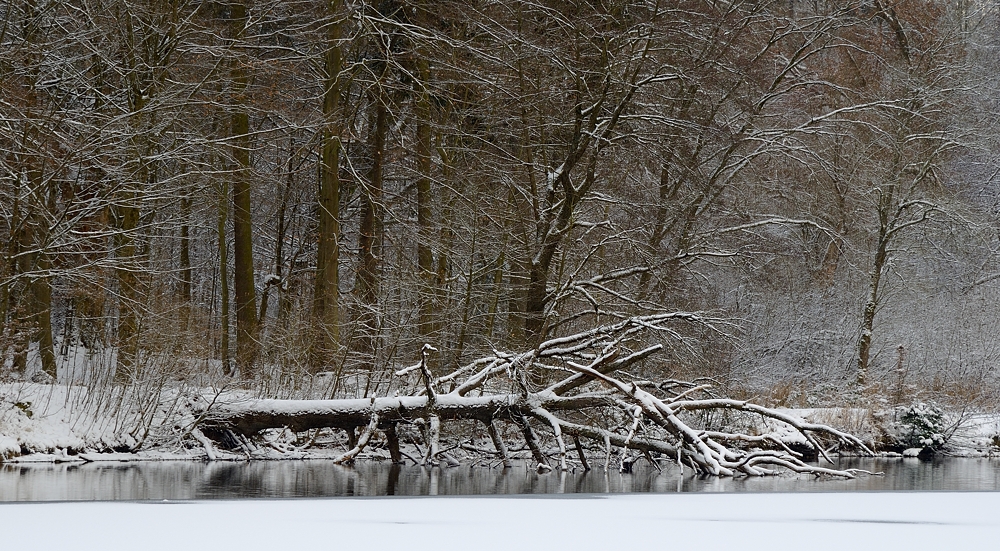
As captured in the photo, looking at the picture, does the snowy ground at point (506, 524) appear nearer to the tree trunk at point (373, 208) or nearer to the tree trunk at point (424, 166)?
the tree trunk at point (373, 208)

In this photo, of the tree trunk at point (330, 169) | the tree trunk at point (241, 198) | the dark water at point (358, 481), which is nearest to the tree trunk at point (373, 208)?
the tree trunk at point (330, 169)

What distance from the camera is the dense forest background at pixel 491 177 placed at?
48.3ft

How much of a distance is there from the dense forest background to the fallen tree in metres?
0.73

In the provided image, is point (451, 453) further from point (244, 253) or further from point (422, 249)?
point (244, 253)

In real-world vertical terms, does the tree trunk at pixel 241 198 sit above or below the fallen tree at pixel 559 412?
above

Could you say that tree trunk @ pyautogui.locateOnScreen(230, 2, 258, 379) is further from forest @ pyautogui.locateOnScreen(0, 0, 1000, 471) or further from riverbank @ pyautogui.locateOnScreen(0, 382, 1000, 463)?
riverbank @ pyautogui.locateOnScreen(0, 382, 1000, 463)

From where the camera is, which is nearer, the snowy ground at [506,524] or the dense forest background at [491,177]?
the snowy ground at [506,524]

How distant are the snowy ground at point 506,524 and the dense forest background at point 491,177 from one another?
5571 mm

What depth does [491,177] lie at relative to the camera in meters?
17.9

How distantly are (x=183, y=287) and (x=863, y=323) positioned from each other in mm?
15088

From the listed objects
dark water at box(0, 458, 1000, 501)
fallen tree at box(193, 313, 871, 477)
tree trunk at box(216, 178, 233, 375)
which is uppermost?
tree trunk at box(216, 178, 233, 375)

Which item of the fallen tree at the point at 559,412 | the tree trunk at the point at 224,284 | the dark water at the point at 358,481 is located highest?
the tree trunk at the point at 224,284

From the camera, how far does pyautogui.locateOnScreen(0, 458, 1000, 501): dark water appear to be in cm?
885

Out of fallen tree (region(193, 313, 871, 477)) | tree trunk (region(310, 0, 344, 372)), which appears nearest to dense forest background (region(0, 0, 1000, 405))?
tree trunk (region(310, 0, 344, 372))
